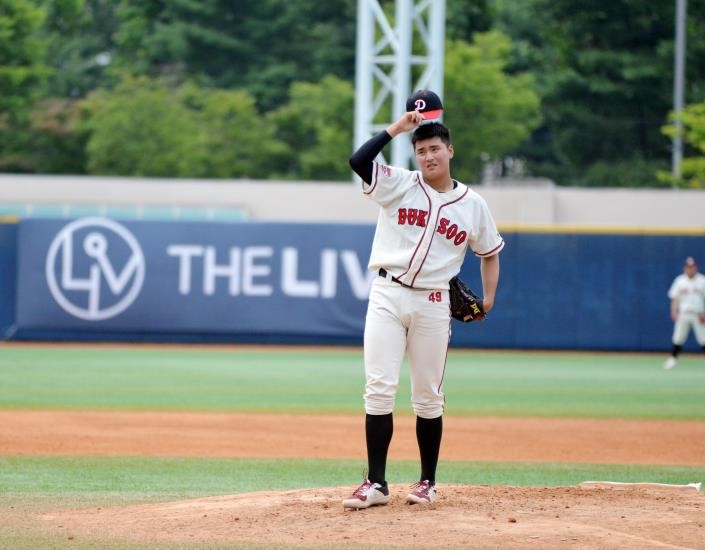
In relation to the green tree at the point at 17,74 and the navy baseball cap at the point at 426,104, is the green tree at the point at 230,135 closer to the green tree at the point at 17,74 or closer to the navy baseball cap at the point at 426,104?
the green tree at the point at 17,74

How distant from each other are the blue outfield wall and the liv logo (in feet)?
0.05

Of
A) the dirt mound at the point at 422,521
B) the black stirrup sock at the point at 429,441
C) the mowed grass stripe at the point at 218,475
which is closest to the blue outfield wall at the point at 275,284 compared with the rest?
the mowed grass stripe at the point at 218,475

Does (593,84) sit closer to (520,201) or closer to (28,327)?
(520,201)

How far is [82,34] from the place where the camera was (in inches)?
2308

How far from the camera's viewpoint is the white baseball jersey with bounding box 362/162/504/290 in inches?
260

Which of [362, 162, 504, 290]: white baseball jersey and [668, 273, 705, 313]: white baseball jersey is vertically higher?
[362, 162, 504, 290]: white baseball jersey

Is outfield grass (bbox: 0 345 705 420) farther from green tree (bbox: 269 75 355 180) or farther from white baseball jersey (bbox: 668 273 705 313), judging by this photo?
green tree (bbox: 269 75 355 180)

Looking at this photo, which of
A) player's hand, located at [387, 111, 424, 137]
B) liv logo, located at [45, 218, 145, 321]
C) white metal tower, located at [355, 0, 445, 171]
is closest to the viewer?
player's hand, located at [387, 111, 424, 137]

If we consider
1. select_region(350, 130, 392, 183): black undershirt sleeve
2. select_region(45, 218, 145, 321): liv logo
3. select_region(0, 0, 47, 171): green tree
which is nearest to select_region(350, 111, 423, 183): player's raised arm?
select_region(350, 130, 392, 183): black undershirt sleeve

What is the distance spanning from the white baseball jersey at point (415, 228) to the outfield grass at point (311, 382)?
662cm

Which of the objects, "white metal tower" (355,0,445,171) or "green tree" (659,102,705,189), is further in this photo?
"green tree" (659,102,705,189)

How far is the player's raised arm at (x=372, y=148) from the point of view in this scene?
646 centimetres

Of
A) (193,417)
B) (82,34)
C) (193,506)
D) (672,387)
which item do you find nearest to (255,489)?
(193,506)

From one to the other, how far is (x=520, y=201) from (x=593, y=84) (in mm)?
20425
